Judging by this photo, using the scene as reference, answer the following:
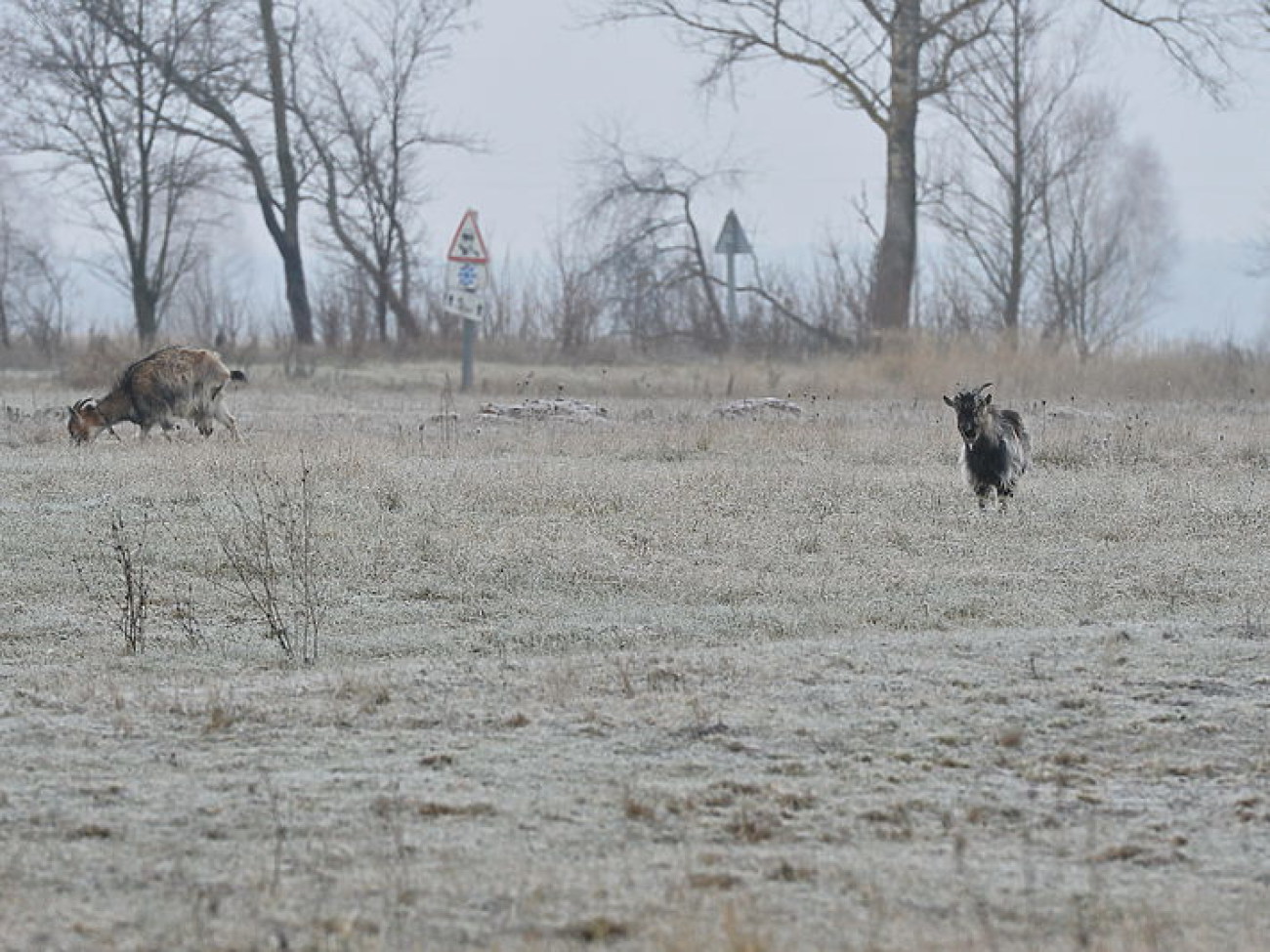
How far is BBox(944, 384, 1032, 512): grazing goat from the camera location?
42.2ft

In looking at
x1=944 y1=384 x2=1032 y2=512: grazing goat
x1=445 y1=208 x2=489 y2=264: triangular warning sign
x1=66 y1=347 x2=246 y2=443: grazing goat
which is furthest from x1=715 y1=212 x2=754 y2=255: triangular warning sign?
x1=944 y1=384 x2=1032 y2=512: grazing goat

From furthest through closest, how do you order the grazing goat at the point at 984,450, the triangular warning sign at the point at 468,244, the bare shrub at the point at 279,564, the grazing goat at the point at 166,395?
the triangular warning sign at the point at 468,244
the grazing goat at the point at 166,395
the grazing goat at the point at 984,450
the bare shrub at the point at 279,564

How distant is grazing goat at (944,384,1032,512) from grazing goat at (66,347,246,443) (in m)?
7.65

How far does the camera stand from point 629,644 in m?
9.08

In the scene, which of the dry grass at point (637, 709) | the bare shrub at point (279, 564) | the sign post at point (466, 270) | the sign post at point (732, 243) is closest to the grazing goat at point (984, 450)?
the dry grass at point (637, 709)

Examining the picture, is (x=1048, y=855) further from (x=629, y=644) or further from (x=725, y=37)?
(x=725, y=37)

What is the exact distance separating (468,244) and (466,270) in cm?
38

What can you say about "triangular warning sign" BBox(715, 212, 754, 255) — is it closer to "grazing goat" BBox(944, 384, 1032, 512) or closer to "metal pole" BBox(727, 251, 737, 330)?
"metal pole" BBox(727, 251, 737, 330)

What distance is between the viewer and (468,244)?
85.5 feet

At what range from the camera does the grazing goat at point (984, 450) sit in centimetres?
1286

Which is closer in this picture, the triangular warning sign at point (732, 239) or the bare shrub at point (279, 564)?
the bare shrub at point (279, 564)

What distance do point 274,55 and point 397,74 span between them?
3.14 meters

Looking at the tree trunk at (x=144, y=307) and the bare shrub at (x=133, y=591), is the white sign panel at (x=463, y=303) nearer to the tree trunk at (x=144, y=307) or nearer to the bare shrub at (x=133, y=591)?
the tree trunk at (x=144, y=307)

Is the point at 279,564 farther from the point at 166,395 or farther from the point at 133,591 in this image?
the point at 166,395
